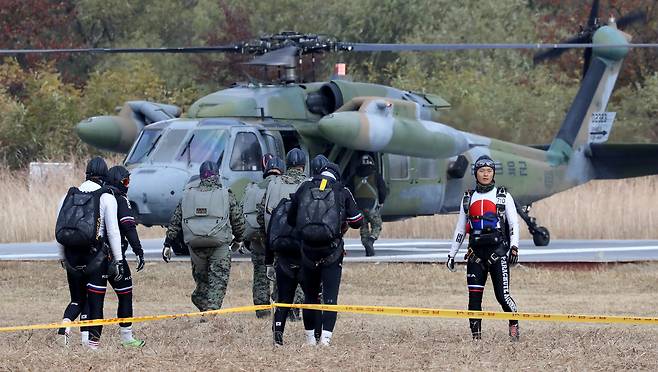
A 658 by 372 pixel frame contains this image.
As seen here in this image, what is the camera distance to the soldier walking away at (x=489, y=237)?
42.3 ft

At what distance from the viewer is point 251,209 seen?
1556 cm

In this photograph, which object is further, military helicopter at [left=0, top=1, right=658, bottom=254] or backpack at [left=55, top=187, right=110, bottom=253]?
military helicopter at [left=0, top=1, right=658, bottom=254]

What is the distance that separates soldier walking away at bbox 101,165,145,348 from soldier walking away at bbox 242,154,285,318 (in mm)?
2233

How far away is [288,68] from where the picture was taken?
2122 centimetres

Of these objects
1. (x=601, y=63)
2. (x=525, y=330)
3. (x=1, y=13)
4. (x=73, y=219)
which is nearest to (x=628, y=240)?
(x=601, y=63)

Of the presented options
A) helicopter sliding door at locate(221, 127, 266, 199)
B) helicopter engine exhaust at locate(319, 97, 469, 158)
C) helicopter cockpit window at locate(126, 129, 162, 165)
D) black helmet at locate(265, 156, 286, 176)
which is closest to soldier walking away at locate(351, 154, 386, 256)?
helicopter engine exhaust at locate(319, 97, 469, 158)

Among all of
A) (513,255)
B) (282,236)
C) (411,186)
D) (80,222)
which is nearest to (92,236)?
(80,222)

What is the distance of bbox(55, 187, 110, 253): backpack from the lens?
12281mm

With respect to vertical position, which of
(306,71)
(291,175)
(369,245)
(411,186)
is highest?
(306,71)

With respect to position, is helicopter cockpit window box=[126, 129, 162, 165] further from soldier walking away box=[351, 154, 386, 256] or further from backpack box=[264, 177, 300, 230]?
backpack box=[264, 177, 300, 230]

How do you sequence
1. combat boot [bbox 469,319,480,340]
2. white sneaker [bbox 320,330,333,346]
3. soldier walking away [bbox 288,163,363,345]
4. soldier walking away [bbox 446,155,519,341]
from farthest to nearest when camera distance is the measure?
1. combat boot [bbox 469,319,480,340]
2. soldier walking away [bbox 446,155,519,341]
3. white sneaker [bbox 320,330,333,346]
4. soldier walking away [bbox 288,163,363,345]

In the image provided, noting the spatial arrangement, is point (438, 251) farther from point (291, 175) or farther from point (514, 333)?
point (514, 333)

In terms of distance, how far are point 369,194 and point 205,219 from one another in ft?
24.6

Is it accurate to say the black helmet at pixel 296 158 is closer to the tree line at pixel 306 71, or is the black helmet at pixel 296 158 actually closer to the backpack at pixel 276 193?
the backpack at pixel 276 193
